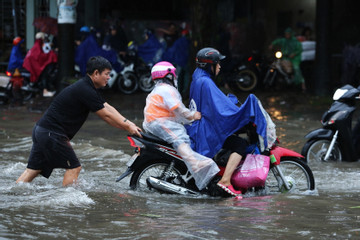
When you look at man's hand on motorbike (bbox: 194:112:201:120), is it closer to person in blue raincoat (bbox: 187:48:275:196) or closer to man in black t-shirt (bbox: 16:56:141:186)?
person in blue raincoat (bbox: 187:48:275:196)

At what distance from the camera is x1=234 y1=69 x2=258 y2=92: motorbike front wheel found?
18.3 m

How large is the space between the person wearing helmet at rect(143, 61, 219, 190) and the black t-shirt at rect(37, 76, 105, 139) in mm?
582

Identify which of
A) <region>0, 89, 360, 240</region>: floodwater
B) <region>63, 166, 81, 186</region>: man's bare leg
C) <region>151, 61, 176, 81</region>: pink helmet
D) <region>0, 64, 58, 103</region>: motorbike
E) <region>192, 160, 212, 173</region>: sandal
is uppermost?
<region>151, 61, 176, 81</region>: pink helmet

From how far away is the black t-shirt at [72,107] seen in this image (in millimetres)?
6902

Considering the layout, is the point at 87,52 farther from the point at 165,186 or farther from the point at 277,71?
the point at 165,186

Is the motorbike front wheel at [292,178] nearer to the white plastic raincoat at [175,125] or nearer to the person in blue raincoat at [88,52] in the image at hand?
the white plastic raincoat at [175,125]

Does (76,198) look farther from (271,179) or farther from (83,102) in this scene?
(271,179)

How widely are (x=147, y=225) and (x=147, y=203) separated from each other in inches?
40.9

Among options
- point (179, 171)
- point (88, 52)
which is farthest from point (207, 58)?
point (88, 52)

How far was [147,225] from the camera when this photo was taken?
19.2ft

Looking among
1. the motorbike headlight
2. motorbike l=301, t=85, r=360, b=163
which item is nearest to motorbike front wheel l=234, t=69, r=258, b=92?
the motorbike headlight

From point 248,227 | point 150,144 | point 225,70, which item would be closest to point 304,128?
point 225,70

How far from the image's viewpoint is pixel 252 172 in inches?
281

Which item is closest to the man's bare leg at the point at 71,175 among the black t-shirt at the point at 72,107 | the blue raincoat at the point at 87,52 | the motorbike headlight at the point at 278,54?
the black t-shirt at the point at 72,107
